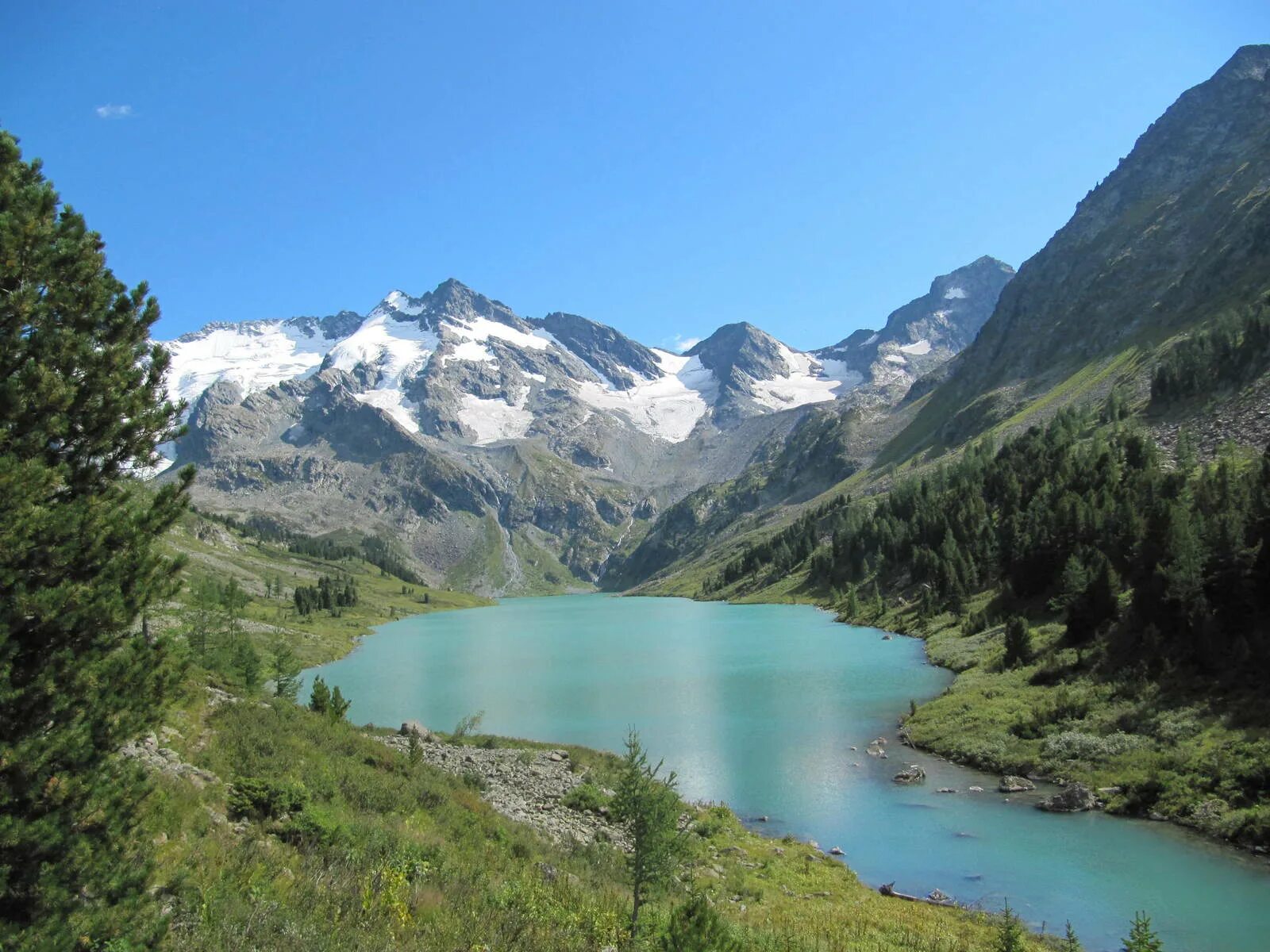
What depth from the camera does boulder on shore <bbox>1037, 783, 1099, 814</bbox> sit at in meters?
28.9

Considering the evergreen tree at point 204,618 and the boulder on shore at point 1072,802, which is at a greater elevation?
the evergreen tree at point 204,618

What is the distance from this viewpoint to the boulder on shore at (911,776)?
3459 cm

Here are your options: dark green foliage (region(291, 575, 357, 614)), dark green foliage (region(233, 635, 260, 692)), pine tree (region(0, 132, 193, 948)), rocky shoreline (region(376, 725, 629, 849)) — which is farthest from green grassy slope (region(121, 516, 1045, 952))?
dark green foliage (region(291, 575, 357, 614))

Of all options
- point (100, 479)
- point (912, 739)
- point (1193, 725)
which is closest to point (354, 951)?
point (100, 479)

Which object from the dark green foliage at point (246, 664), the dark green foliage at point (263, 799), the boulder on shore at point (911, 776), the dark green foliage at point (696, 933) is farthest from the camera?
the dark green foliage at point (246, 664)

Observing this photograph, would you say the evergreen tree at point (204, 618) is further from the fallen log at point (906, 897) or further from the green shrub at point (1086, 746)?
the green shrub at point (1086, 746)

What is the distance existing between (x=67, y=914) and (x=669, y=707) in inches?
2049

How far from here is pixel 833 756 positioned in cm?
3997

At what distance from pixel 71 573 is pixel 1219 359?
140 m

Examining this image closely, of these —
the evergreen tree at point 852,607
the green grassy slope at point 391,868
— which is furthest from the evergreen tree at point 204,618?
the evergreen tree at point 852,607

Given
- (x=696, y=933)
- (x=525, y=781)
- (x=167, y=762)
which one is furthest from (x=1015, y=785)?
(x=167, y=762)

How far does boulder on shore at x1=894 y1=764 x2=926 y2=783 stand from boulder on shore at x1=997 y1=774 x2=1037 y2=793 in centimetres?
340

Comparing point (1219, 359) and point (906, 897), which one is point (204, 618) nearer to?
point (906, 897)

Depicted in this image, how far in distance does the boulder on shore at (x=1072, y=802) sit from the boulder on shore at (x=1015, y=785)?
188 centimetres
